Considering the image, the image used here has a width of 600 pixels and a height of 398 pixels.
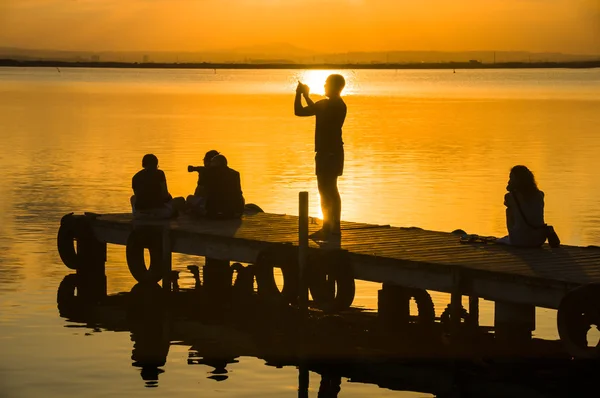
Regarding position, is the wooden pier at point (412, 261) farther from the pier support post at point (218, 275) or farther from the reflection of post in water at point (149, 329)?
the reflection of post in water at point (149, 329)

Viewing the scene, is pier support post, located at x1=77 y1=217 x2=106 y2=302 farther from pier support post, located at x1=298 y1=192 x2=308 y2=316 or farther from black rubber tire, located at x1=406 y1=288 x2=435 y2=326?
black rubber tire, located at x1=406 y1=288 x2=435 y2=326

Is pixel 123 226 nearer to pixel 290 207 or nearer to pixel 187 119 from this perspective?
pixel 290 207

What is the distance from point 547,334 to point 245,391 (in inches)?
197

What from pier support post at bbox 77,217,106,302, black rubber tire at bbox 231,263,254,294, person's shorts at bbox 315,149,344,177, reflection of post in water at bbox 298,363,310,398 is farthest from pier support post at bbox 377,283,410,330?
pier support post at bbox 77,217,106,302

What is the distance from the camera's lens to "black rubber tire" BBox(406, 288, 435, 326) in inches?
739

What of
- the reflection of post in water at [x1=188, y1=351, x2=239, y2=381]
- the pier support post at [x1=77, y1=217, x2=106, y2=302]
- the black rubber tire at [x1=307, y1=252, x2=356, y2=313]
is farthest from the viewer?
the pier support post at [x1=77, y1=217, x2=106, y2=302]

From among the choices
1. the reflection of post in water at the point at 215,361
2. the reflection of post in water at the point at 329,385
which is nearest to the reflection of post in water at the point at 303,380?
the reflection of post in water at the point at 329,385

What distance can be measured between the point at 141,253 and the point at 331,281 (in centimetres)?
435

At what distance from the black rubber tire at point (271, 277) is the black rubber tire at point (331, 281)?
0.50 meters

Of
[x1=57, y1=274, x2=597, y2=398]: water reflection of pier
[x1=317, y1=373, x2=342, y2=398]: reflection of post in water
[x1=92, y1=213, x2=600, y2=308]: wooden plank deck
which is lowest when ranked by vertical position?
[x1=317, y1=373, x2=342, y2=398]: reflection of post in water

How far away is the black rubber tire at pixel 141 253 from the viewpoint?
21594 mm

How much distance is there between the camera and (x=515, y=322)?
17.1 metres

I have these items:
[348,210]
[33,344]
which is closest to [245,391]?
[33,344]

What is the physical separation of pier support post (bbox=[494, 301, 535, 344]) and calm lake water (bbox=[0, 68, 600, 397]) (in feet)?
5.84
